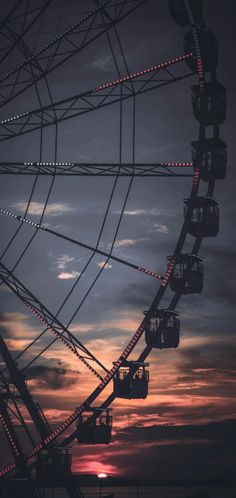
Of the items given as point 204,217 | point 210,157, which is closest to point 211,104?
point 210,157

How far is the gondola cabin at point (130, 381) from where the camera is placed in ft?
67.3

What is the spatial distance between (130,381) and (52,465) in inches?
206

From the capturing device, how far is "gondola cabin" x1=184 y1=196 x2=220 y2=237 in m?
21.9

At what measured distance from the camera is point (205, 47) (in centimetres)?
2184

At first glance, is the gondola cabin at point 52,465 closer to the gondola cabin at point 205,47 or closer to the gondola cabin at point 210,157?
the gondola cabin at point 210,157

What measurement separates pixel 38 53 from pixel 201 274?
9.23m

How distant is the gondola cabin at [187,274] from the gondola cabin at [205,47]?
248 inches

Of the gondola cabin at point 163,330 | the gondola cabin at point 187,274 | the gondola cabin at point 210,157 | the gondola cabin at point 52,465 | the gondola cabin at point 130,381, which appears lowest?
the gondola cabin at point 52,465

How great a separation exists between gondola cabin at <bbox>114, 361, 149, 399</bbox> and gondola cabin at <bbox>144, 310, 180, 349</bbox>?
0.86m

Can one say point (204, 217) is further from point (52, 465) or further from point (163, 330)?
point (52, 465)

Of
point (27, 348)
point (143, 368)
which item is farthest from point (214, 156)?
point (27, 348)

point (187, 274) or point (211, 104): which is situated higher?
point (211, 104)

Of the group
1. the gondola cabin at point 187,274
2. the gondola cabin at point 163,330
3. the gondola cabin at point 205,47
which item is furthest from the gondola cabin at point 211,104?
the gondola cabin at point 163,330

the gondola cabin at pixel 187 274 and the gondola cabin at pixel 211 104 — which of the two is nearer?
the gondola cabin at pixel 187 274
